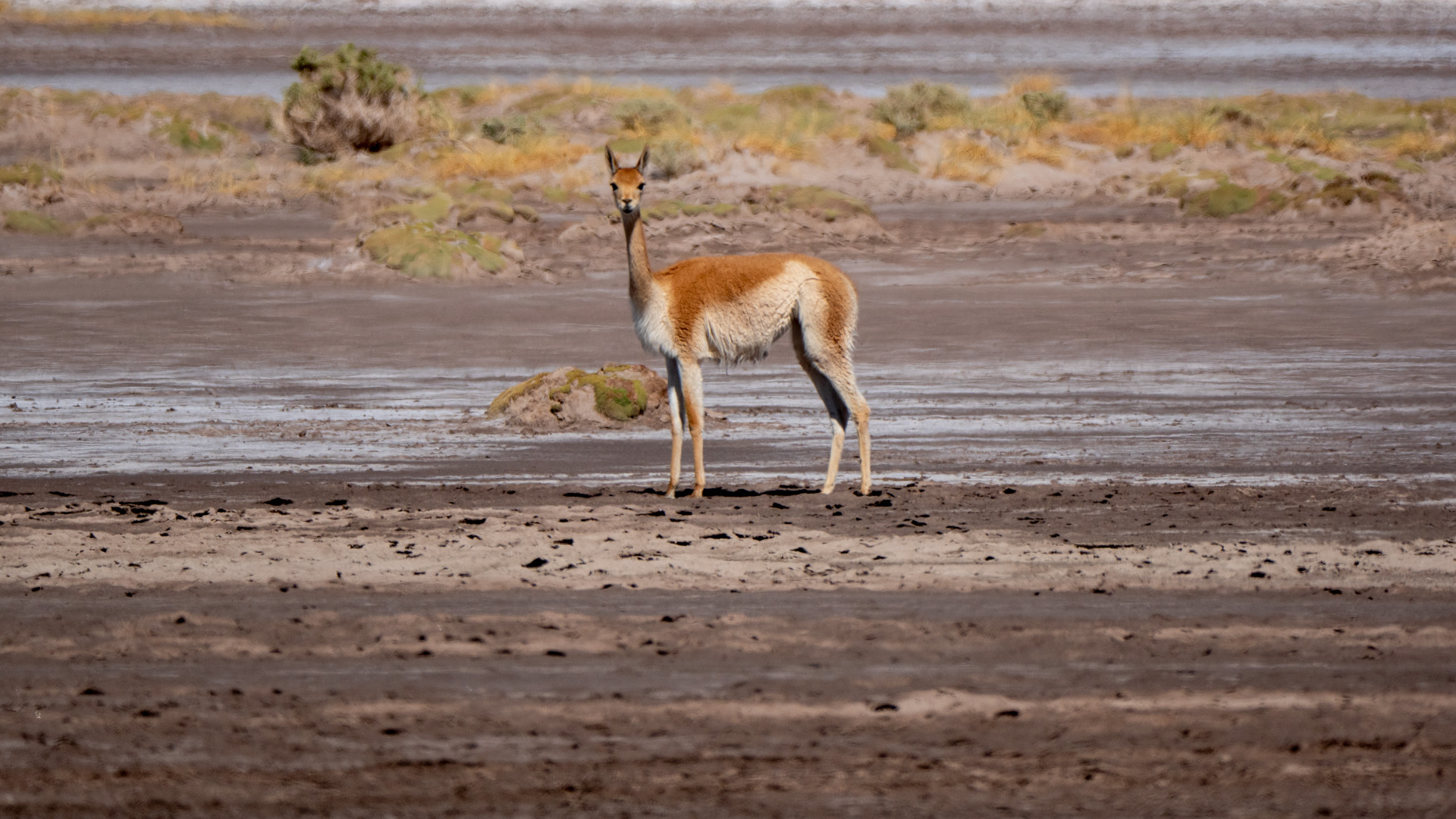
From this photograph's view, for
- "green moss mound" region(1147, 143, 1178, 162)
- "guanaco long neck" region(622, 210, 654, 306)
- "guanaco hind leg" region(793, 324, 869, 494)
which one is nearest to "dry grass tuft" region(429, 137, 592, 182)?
"green moss mound" region(1147, 143, 1178, 162)

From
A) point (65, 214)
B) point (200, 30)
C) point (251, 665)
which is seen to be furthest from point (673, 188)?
point (200, 30)

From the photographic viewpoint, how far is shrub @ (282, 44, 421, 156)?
41.0m

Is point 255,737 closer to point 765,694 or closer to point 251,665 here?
point 251,665

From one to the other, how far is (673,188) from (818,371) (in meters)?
22.6

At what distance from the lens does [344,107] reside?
40938 mm

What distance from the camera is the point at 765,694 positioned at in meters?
6.50

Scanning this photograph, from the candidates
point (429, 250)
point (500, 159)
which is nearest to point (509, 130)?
point (500, 159)

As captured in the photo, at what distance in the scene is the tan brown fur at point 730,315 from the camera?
34.1 feet

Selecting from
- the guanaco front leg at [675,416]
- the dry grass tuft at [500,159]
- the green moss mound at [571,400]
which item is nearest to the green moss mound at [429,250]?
the green moss mound at [571,400]

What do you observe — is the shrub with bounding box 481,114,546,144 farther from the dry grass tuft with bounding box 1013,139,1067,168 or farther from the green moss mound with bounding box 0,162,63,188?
the dry grass tuft with bounding box 1013,139,1067,168

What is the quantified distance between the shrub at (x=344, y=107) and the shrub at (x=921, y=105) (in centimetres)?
1203

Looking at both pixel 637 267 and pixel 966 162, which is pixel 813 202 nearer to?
pixel 966 162

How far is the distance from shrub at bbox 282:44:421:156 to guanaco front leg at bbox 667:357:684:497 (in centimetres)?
3187

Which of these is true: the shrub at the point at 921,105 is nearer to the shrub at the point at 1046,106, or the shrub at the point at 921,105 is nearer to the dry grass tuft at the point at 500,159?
the shrub at the point at 1046,106
